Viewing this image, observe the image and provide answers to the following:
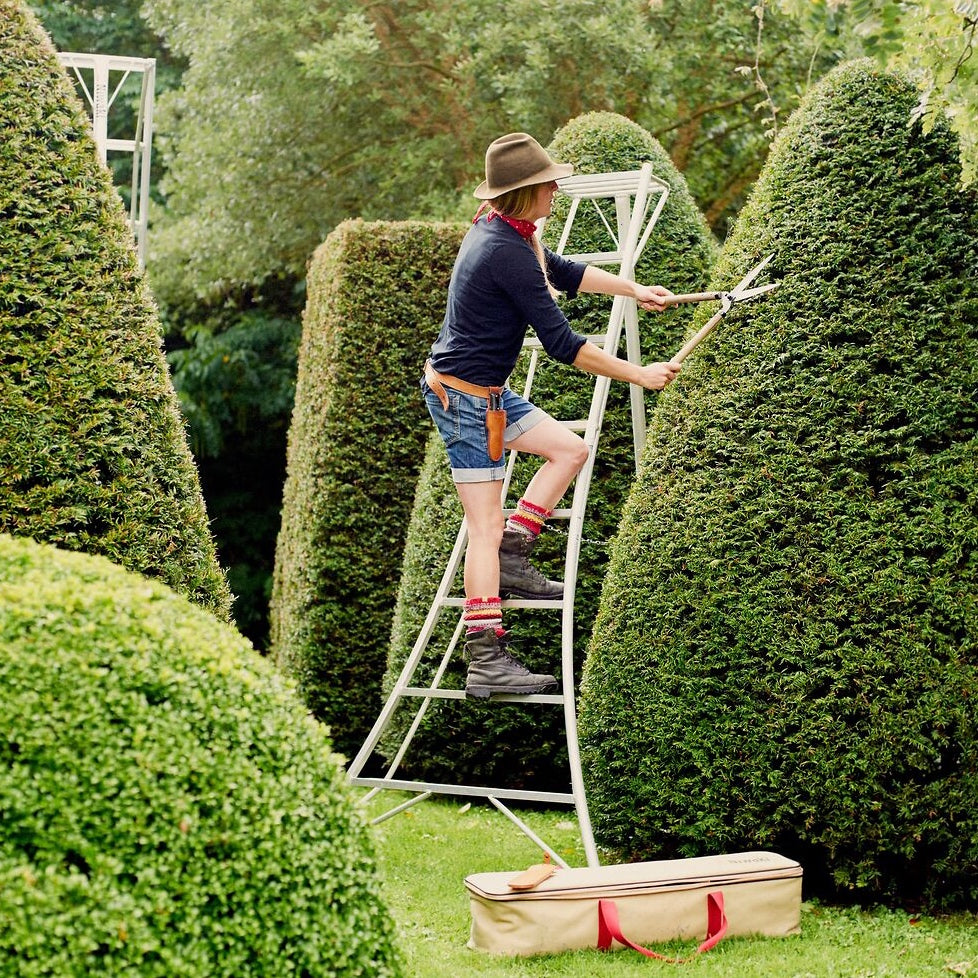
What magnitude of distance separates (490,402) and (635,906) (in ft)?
6.31

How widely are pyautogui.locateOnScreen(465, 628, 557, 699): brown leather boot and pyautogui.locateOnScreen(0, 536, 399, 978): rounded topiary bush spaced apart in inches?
76.9

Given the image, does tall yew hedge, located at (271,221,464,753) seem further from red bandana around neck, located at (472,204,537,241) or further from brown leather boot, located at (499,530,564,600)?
red bandana around neck, located at (472,204,537,241)

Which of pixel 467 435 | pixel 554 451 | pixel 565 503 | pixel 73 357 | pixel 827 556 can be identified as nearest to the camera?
pixel 73 357

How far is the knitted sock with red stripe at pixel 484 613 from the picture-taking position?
486 cm

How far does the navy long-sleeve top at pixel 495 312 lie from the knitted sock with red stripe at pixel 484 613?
2.79 ft

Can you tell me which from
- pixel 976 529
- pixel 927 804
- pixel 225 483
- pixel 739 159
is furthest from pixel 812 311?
pixel 225 483

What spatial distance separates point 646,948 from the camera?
4242 millimetres

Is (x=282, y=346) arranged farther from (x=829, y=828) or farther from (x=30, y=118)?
(x=829, y=828)

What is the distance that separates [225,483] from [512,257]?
11063 millimetres

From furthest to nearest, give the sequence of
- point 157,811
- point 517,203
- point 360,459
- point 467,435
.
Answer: point 360,459
point 467,435
point 517,203
point 157,811

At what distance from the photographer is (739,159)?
45.9 feet

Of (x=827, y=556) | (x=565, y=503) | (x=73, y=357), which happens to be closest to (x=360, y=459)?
(x=565, y=503)

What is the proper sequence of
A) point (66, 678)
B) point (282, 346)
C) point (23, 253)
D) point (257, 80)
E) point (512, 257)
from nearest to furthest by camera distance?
point (66, 678)
point (23, 253)
point (512, 257)
point (257, 80)
point (282, 346)

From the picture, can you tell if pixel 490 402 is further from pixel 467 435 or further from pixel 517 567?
pixel 517 567
